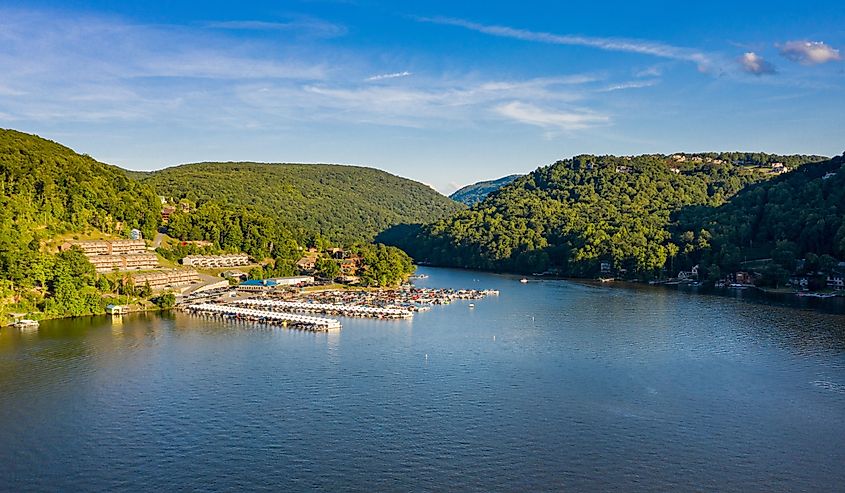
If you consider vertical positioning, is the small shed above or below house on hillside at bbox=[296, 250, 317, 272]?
below

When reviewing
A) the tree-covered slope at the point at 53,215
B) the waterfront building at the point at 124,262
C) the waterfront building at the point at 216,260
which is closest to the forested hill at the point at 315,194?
the waterfront building at the point at 216,260

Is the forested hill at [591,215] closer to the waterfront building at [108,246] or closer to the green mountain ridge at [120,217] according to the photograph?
the green mountain ridge at [120,217]

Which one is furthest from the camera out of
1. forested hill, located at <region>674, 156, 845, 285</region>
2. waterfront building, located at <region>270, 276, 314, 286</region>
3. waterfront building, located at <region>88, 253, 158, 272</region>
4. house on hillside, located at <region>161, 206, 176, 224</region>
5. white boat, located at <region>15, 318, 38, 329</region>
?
house on hillside, located at <region>161, 206, 176, 224</region>

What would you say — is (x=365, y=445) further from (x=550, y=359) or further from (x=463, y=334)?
(x=463, y=334)

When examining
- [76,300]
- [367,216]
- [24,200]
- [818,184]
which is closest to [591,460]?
[76,300]

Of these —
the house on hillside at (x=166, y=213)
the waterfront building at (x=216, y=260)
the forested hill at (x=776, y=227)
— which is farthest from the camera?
the house on hillside at (x=166, y=213)

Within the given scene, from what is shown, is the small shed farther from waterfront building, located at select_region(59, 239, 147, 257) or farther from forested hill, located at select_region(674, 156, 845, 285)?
forested hill, located at select_region(674, 156, 845, 285)

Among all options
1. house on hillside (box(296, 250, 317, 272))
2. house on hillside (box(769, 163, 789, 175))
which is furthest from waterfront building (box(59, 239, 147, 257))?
house on hillside (box(769, 163, 789, 175))
